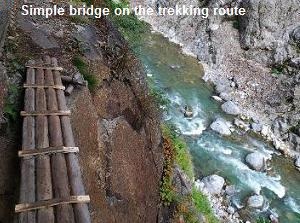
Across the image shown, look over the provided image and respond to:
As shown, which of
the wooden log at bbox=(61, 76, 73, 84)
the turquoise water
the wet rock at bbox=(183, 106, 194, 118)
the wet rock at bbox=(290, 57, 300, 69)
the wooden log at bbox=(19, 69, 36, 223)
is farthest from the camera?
the wet rock at bbox=(290, 57, 300, 69)

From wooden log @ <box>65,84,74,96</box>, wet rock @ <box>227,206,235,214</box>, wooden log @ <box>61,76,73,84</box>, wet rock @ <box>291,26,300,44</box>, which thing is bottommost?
wet rock @ <box>227,206,235,214</box>

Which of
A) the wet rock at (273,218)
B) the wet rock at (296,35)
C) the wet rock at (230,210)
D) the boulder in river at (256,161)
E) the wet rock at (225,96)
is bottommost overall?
the wet rock at (273,218)

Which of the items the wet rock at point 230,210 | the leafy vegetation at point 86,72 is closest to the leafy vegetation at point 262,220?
the wet rock at point 230,210

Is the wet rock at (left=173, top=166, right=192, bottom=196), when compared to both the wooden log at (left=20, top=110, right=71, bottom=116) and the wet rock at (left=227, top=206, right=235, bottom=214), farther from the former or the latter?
the wooden log at (left=20, top=110, right=71, bottom=116)

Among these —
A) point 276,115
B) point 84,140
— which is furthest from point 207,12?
point 84,140

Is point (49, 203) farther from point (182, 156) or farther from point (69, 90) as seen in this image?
point (182, 156)

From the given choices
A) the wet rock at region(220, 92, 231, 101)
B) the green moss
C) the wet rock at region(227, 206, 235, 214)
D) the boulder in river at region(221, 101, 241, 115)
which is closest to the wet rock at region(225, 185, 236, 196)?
the wet rock at region(227, 206, 235, 214)

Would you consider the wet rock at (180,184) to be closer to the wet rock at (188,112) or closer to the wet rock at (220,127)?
the wet rock at (220,127)
